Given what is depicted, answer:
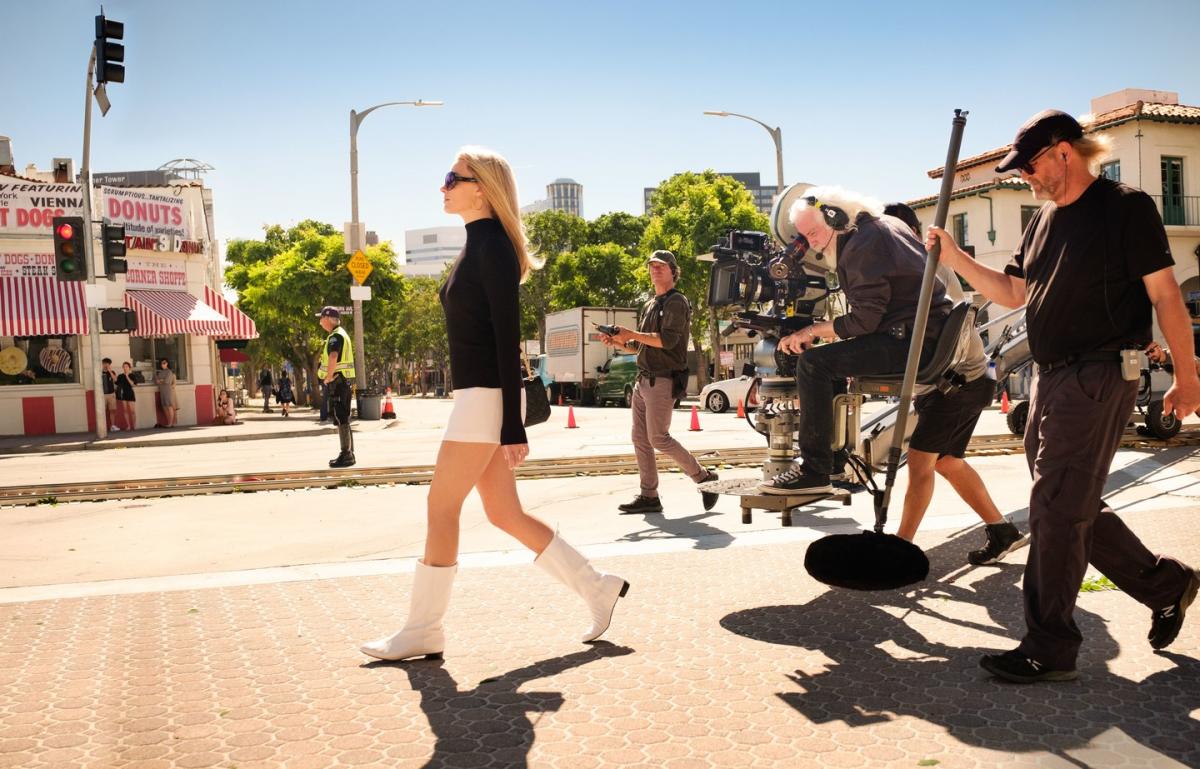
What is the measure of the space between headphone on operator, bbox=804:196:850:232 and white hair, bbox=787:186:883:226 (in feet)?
0.05

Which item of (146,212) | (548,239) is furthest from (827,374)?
(548,239)

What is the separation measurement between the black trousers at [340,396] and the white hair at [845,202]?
25.0 ft

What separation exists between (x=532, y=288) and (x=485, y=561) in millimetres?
59413

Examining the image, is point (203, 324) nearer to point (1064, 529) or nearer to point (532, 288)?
point (1064, 529)

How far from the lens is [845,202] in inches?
204

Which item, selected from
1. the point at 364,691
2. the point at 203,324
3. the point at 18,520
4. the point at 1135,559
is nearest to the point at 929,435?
the point at 1135,559

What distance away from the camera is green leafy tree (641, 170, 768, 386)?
157ft

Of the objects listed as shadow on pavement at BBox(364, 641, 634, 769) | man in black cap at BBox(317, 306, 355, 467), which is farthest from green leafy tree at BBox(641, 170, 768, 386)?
shadow on pavement at BBox(364, 641, 634, 769)

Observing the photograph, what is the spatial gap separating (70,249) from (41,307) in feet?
20.4

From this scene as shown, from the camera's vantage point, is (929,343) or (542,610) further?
(929,343)

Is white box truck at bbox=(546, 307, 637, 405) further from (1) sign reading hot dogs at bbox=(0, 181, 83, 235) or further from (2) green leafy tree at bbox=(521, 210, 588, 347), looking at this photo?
(2) green leafy tree at bbox=(521, 210, 588, 347)

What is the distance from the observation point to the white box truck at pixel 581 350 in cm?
3681

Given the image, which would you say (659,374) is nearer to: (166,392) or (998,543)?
(998,543)

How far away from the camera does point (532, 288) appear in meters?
64.8
